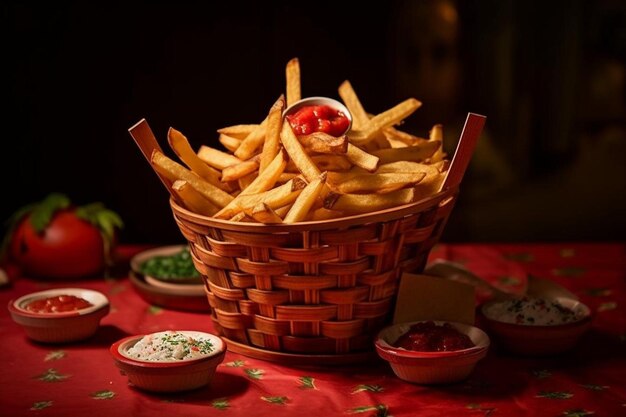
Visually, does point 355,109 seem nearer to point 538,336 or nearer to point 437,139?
point 437,139

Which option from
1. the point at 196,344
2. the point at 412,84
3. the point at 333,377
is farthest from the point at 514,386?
the point at 412,84

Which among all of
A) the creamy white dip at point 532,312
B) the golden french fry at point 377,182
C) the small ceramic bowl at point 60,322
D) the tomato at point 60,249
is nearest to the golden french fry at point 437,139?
the golden french fry at point 377,182

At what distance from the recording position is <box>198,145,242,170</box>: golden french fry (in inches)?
90.6

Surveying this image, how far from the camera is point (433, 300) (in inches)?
88.4

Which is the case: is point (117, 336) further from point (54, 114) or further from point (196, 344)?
point (54, 114)

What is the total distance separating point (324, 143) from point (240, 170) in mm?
222

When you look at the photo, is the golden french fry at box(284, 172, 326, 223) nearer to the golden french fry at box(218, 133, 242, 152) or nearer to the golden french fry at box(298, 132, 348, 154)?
the golden french fry at box(298, 132, 348, 154)

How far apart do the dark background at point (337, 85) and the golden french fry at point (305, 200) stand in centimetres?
189

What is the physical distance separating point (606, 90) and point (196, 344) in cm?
284

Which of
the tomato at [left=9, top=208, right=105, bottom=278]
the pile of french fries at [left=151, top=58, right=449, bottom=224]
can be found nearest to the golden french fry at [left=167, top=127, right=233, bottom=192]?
→ the pile of french fries at [left=151, top=58, right=449, bottom=224]

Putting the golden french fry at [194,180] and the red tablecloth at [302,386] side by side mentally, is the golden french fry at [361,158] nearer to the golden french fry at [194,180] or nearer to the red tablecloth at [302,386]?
the golden french fry at [194,180]

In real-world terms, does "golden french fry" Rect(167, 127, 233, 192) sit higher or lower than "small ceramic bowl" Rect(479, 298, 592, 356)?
higher

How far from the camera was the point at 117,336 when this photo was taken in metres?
2.43

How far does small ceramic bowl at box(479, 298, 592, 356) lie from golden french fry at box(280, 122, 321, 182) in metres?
0.60
